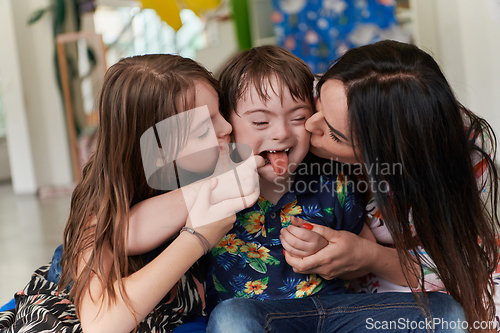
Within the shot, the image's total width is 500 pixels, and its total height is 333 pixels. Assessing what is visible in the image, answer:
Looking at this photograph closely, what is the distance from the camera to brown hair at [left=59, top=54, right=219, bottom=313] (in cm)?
77

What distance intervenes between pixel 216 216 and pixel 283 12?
10.2 feet

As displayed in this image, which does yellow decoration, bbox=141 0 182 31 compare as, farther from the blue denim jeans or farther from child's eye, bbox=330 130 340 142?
the blue denim jeans

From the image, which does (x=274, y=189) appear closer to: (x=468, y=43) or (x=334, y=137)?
(x=334, y=137)

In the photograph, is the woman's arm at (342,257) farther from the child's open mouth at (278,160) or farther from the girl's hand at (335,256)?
the child's open mouth at (278,160)

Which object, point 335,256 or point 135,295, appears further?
point 335,256

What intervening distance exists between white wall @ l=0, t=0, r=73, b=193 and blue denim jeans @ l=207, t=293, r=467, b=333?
4.89 metres

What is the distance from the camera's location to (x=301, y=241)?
837mm

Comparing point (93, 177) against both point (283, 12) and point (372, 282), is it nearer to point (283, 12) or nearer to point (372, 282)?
point (372, 282)

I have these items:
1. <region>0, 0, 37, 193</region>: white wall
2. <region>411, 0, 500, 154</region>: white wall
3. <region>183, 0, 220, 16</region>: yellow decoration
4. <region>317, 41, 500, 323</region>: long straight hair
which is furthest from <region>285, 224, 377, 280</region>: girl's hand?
<region>0, 0, 37, 193</region>: white wall

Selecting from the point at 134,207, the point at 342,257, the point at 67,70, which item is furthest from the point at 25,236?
the point at 67,70

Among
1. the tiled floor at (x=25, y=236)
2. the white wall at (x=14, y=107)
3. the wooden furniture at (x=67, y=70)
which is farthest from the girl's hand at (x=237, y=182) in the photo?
the white wall at (x=14, y=107)

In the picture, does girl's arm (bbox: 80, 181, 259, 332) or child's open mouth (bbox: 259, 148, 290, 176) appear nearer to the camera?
girl's arm (bbox: 80, 181, 259, 332)

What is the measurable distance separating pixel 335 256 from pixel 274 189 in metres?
0.22

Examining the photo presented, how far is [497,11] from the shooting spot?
2.21m
